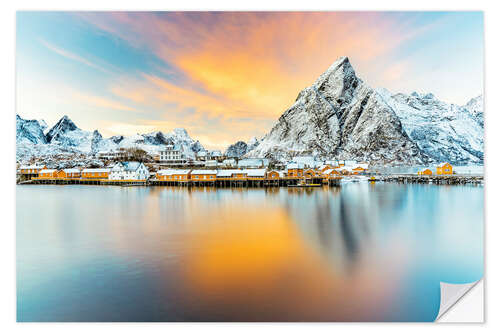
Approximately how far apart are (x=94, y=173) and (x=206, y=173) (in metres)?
6.13

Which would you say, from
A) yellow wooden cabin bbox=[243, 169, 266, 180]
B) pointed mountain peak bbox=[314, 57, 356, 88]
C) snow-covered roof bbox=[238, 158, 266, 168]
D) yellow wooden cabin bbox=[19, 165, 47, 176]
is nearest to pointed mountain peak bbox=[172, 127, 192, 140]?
yellow wooden cabin bbox=[19, 165, 47, 176]

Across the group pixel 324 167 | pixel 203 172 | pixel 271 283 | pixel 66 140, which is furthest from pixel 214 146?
pixel 324 167

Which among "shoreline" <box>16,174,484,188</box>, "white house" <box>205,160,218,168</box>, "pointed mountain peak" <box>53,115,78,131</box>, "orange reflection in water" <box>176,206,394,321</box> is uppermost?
"pointed mountain peak" <box>53,115,78,131</box>

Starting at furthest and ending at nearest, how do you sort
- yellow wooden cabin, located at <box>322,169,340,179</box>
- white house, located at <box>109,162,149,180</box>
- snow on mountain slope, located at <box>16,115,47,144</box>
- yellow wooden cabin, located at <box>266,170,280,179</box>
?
yellow wooden cabin, located at <box>322,169,340,179</box> → yellow wooden cabin, located at <box>266,170,280,179</box> → white house, located at <box>109,162,149,180</box> → snow on mountain slope, located at <box>16,115,47,144</box>

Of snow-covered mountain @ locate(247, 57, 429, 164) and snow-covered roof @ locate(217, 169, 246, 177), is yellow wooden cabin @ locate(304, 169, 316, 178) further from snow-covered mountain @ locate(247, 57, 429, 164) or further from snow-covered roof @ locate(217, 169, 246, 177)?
snow-covered mountain @ locate(247, 57, 429, 164)

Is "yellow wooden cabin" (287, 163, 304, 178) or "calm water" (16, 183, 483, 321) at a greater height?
"yellow wooden cabin" (287, 163, 304, 178)

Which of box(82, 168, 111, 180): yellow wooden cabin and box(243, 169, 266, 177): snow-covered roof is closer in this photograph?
box(82, 168, 111, 180): yellow wooden cabin

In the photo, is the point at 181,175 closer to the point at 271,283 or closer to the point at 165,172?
the point at 165,172

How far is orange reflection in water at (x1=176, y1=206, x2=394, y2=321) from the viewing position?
363 centimetres

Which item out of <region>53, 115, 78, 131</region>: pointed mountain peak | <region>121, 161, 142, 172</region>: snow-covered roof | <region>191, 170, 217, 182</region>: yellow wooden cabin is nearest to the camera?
<region>53, 115, 78, 131</region>: pointed mountain peak

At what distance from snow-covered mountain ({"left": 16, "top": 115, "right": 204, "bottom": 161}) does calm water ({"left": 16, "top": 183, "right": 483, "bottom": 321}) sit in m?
1.13

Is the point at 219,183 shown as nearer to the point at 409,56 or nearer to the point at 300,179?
the point at 300,179

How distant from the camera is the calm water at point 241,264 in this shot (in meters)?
Result: 3.70

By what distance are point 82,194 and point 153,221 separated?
617cm
